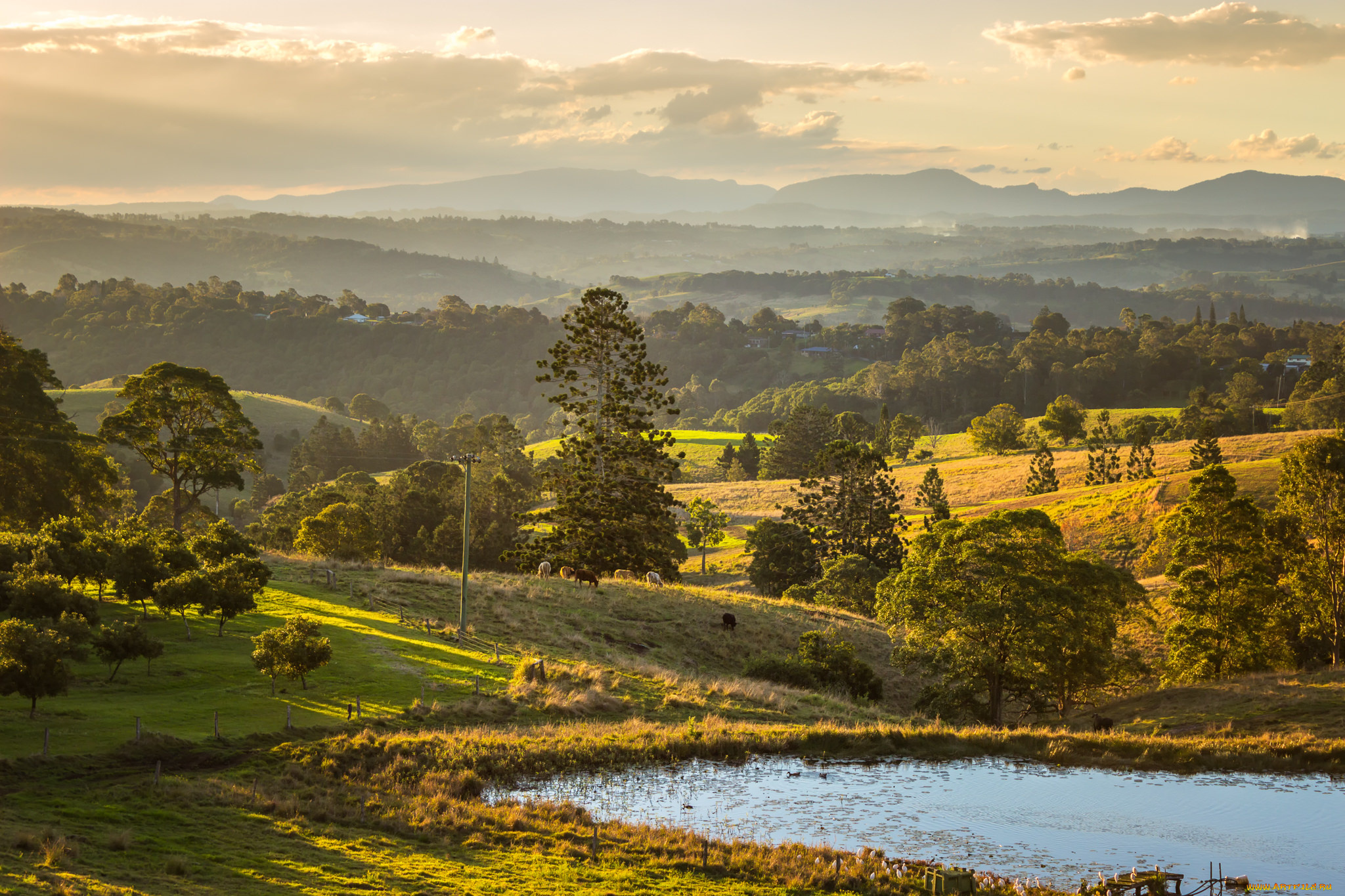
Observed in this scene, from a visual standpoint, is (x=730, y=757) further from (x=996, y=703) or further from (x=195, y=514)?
(x=195, y=514)

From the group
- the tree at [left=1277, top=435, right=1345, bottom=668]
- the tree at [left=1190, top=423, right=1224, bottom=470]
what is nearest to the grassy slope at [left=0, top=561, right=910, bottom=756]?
the tree at [left=1277, top=435, right=1345, bottom=668]

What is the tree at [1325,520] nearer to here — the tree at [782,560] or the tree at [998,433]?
the tree at [782,560]

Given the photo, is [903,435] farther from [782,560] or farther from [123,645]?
[123,645]

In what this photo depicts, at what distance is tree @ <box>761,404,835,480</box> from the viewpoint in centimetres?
14912

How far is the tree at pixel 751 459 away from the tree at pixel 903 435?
71.4 feet

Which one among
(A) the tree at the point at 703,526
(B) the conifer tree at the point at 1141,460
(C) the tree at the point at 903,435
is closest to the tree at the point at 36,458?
(A) the tree at the point at 703,526

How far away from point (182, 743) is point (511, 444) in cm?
11572

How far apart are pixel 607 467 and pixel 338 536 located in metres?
22.8

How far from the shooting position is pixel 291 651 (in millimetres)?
30328

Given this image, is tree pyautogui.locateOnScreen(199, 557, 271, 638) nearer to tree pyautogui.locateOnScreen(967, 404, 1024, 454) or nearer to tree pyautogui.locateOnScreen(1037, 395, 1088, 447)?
tree pyautogui.locateOnScreen(967, 404, 1024, 454)

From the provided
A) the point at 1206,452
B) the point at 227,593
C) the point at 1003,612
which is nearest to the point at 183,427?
the point at 227,593

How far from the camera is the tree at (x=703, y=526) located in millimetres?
102250

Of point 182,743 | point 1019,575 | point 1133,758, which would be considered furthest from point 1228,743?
point 182,743

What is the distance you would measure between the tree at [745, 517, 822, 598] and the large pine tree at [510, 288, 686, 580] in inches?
725
